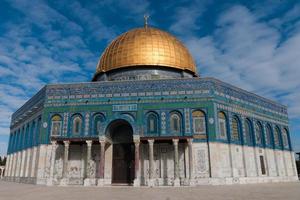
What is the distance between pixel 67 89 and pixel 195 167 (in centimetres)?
1034

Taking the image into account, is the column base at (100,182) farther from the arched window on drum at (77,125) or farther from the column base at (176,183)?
the column base at (176,183)

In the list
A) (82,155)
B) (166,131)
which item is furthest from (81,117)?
(166,131)

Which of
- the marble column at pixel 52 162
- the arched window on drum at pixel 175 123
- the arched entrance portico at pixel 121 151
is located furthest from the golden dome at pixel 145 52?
the marble column at pixel 52 162

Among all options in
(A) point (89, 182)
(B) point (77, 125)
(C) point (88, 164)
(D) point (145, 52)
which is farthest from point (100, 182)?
(D) point (145, 52)

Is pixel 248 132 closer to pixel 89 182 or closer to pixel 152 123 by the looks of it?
pixel 152 123

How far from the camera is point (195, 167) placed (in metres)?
17.1

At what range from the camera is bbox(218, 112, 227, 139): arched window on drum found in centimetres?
1844

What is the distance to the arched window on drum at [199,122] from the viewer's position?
58.8ft

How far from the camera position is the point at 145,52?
2198 centimetres

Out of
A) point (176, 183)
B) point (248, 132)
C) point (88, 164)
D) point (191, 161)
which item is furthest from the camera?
point (248, 132)

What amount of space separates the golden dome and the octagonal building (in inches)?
10.8

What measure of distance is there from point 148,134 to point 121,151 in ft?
7.62

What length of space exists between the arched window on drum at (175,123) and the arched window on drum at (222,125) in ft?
9.07

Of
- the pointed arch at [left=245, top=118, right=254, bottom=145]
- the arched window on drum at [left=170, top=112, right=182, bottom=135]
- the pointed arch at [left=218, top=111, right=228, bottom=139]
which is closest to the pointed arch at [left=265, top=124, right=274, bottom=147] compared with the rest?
the pointed arch at [left=245, top=118, right=254, bottom=145]
